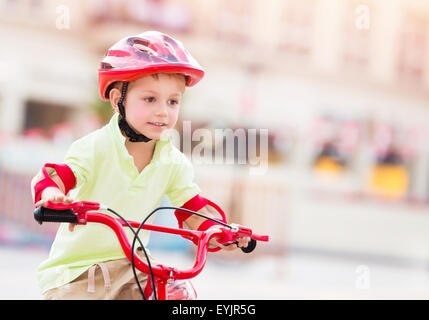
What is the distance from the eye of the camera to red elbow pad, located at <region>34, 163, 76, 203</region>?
237 cm

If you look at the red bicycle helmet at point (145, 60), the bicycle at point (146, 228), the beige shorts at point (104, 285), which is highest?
the red bicycle helmet at point (145, 60)

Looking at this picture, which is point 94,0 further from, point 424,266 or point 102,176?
point 102,176

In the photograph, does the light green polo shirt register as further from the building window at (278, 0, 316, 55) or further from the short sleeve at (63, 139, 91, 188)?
the building window at (278, 0, 316, 55)

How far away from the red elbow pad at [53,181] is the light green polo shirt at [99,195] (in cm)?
8

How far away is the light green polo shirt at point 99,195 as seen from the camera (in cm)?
266

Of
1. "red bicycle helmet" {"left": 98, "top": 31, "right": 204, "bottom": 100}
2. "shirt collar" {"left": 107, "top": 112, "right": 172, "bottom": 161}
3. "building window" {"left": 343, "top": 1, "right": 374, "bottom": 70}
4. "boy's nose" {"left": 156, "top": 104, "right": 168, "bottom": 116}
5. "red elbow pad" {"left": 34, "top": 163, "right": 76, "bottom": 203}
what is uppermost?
"building window" {"left": 343, "top": 1, "right": 374, "bottom": 70}

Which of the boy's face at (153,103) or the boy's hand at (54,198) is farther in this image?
the boy's face at (153,103)

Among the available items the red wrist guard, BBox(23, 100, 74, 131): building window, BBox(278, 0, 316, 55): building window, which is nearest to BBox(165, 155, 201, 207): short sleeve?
the red wrist guard

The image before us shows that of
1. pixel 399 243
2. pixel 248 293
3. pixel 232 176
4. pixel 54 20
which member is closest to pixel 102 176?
pixel 248 293

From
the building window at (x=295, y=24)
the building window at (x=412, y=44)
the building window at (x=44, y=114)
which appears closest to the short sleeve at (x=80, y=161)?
the building window at (x=44, y=114)

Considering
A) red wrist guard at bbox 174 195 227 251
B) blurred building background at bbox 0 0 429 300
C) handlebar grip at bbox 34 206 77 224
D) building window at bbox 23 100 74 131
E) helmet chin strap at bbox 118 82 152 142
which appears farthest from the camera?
building window at bbox 23 100 74 131

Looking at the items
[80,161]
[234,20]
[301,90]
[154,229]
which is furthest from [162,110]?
[301,90]

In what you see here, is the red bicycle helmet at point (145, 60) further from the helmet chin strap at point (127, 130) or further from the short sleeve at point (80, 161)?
the short sleeve at point (80, 161)

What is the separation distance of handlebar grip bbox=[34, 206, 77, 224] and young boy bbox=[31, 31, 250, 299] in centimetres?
28
